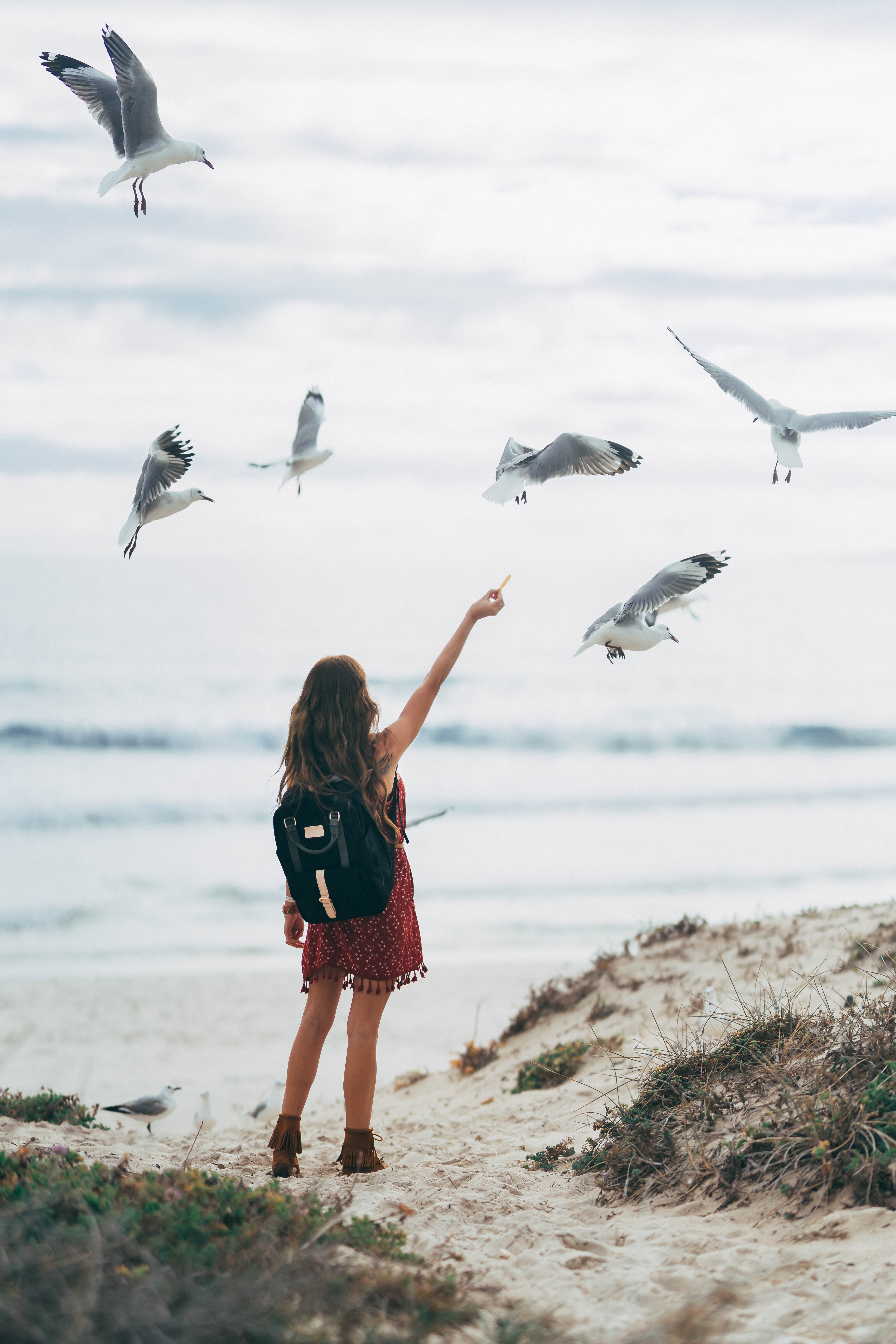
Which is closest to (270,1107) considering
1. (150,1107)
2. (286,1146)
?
(150,1107)

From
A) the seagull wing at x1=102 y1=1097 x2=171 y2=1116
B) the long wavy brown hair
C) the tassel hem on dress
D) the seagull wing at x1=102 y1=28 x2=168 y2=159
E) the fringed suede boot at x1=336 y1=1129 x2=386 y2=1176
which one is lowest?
the seagull wing at x1=102 y1=1097 x2=171 y2=1116

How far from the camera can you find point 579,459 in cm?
464

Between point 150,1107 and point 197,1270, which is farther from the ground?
point 197,1270

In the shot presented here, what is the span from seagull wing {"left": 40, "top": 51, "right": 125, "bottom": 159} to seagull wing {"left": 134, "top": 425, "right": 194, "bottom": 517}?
1362mm

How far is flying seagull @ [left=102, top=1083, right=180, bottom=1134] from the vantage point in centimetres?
598

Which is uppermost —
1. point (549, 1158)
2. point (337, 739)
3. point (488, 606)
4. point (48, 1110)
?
point (488, 606)

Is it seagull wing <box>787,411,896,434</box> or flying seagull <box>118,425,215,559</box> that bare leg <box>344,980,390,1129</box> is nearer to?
flying seagull <box>118,425,215,559</box>

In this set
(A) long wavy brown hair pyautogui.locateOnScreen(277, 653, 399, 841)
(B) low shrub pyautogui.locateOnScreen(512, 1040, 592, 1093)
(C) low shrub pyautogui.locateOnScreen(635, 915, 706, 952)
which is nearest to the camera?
(A) long wavy brown hair pyautogui.locateOnScreen(277, 653, 399, 841)

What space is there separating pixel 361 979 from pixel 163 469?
6.91ft

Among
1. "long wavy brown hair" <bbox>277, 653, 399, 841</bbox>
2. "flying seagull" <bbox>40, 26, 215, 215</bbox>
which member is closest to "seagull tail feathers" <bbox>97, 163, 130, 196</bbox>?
"flying seagull" <bbox>40, 26, 215, 215</bbox>

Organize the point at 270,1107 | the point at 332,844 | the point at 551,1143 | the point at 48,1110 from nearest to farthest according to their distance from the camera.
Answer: the point at 332,844
the point at 551,1143
the point at 48,1110
the point at 270,1107

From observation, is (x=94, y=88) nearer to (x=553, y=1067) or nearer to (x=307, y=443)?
(x=307, y=443)

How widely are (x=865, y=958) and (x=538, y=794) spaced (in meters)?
14.1

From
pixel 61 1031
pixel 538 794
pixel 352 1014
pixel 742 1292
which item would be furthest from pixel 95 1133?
pixel 538 794
